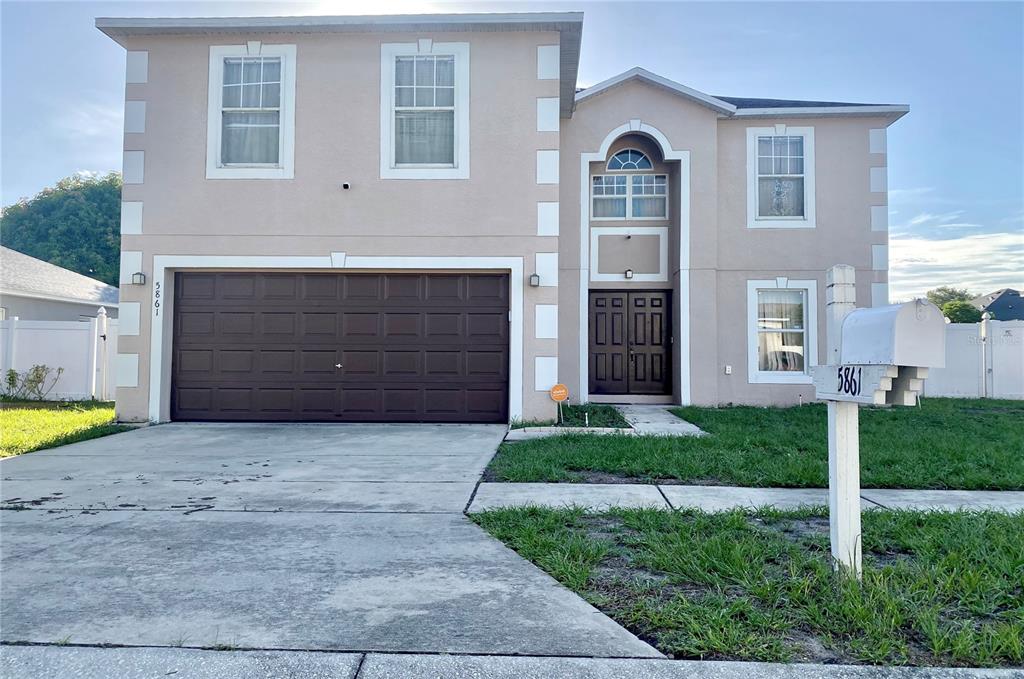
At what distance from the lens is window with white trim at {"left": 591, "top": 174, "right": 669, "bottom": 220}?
39.8ft

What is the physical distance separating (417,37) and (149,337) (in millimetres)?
6105

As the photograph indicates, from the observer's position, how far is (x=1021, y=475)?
551 cm

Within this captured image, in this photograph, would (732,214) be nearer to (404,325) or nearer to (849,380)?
(404,325)

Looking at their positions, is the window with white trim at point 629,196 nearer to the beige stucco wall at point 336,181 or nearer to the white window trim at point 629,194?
the white window trim at point 629,194

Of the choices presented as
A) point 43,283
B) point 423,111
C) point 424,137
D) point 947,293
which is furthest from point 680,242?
point 947,293

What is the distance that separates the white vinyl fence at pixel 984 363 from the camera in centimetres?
1364

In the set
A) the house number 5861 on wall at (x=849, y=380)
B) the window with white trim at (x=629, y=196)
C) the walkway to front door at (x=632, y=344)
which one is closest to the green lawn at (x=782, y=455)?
the house number 5861 on wall at (x=849, y=380)

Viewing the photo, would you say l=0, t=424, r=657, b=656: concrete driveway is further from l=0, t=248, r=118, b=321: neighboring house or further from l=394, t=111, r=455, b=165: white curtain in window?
l=0, t=248, r=118, b=321: neighboring house

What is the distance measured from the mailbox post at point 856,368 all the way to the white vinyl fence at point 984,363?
42.8ft

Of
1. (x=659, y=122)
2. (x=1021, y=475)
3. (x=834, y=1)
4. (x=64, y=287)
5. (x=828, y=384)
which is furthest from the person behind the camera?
(x=64, y=287)

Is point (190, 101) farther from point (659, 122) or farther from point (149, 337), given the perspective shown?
point (659, 122)

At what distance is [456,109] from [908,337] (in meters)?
7.91

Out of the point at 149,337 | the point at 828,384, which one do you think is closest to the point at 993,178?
the point at 828,384

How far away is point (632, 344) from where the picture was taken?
12.1 meters
